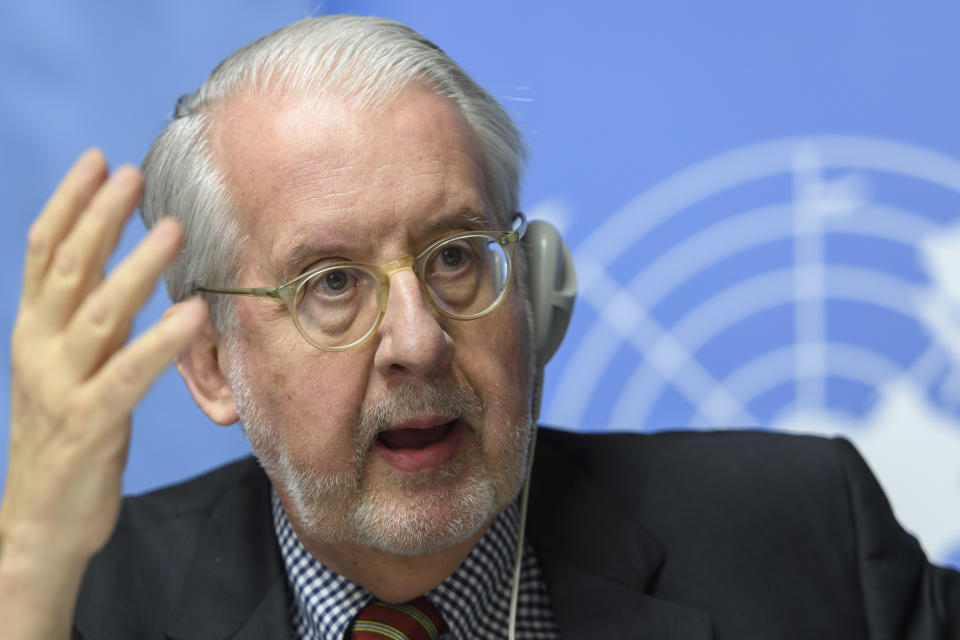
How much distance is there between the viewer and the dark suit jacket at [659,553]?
2008mm

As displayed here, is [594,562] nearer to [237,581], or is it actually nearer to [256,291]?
[237,581]

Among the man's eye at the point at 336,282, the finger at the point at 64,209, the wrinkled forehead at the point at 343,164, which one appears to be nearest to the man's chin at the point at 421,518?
the man's eye at the point at 336,282

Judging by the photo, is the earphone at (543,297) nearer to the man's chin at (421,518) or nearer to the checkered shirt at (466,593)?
the checkered shirt at (466,593)

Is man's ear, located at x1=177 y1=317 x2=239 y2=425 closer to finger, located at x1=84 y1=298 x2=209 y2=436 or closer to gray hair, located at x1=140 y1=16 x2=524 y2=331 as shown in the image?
gray hair, located at x1=140 y1=16 x2=524 y2=331

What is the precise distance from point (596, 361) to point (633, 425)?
21 cm

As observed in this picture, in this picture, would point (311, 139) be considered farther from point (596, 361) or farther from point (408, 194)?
point (596, 361)

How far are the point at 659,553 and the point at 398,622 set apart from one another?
0.55 meters

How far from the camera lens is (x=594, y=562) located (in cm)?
209

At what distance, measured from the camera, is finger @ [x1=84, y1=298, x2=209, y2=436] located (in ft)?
4.02

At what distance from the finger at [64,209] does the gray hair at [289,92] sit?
23.1 inches

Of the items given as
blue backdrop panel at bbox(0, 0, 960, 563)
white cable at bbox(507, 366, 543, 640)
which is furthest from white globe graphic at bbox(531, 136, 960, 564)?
white cable at bbox(507, 366, 543, 640)

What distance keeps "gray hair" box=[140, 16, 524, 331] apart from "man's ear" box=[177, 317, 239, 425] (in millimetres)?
71

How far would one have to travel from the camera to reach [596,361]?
295 centimetres

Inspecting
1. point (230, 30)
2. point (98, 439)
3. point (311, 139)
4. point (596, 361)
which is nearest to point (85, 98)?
point (230, 30)
